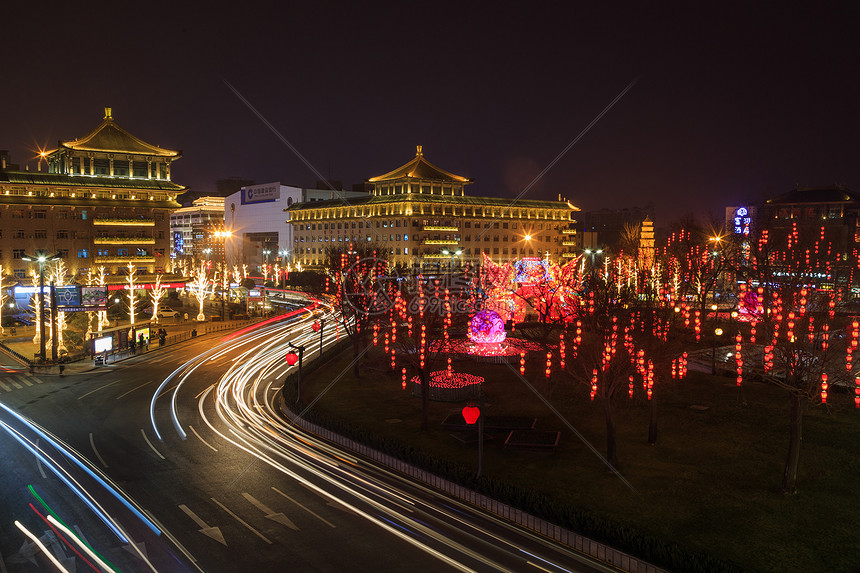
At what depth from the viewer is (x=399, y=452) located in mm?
19578

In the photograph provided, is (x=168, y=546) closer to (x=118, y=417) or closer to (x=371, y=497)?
(x=371, y=497)

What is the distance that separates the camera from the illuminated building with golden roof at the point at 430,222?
96.2 m

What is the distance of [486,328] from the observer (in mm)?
35625

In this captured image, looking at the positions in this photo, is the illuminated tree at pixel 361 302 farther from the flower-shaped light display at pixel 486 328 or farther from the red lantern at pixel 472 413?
the red lantern at pixel 472 413

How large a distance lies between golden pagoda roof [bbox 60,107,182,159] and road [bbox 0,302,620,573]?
50.3m

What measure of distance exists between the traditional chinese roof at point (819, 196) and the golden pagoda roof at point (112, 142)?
9220 cm

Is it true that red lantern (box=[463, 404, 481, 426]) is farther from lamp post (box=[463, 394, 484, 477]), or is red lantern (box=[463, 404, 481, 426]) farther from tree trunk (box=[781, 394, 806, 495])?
tree trunk (box=[781, 394, 806, 495])

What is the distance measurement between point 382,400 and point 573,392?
908 cm

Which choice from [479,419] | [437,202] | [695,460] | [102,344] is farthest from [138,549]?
[437,202]

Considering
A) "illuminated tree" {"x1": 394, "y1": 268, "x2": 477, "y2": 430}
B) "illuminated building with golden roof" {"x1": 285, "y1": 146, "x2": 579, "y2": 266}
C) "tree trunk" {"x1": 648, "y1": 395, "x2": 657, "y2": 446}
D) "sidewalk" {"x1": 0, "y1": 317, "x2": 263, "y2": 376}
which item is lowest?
"sidewalk" {"x1": 0, "y1": 317, "x2": 263, "y2": 376}

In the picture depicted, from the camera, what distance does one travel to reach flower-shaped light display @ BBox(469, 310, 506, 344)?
3559 centimetres

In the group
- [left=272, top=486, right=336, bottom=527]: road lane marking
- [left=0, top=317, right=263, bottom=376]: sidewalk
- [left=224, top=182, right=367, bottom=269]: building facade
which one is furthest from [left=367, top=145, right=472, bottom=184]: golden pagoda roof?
[left=272, top=486, right=336, bottom=527]: road lane marking

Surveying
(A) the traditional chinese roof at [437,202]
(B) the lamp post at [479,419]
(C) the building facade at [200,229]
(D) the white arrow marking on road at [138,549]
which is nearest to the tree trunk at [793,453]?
(B) the lamp post at [479,419]

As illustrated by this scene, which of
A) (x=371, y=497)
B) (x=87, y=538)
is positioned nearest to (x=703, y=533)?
(x=371, y=497)
